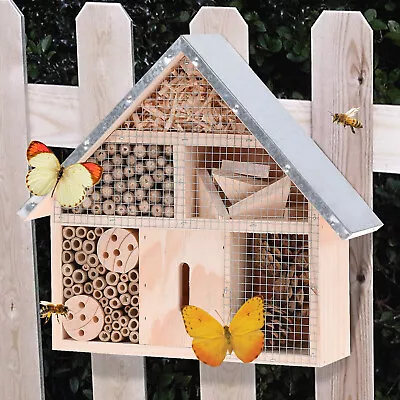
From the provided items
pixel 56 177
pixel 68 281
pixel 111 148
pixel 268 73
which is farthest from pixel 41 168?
pixel 268 73

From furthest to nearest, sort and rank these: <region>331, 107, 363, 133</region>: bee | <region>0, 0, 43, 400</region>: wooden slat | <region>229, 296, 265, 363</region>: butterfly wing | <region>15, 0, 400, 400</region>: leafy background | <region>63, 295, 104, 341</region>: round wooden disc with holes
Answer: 1. <region>15, 0, 400, 400</region>: leafy background
2. <region>0, 0, 43, 400</region>: wooden slat
3. <region>63, 295, 104, 341</region>: round wooden disc with holes
4. <region>331, 107, 363, 133</region>: bee
5. <region>229, 296, 265, 363</region>: butterfly wing

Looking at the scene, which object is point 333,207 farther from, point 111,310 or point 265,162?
point 111,310

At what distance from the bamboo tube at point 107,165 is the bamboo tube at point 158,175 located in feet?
0.23

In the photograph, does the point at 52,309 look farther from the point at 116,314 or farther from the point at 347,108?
the point at 347,108

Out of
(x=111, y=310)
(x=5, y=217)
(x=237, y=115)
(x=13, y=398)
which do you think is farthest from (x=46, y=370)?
(x=237, y=115)

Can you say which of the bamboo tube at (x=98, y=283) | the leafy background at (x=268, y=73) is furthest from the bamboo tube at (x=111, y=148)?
the leafy background at (x=268, y=73)

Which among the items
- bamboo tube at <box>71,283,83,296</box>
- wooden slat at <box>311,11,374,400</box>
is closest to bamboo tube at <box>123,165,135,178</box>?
bamboo tube at <box>71,283,83,296</box>

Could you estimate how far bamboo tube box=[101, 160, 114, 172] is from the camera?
6.51 ft

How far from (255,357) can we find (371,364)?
316 millimetres

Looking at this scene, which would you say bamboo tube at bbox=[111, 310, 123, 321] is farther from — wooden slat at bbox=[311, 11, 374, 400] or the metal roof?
wooden slat at bbox=[311, 11, 374, 400]

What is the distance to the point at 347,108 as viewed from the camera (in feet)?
6.67

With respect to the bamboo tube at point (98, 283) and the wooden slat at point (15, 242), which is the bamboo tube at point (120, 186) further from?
the wooden slat at point (15, 242)

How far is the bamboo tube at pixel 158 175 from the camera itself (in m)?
1.96

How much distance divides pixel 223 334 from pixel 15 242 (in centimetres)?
58
